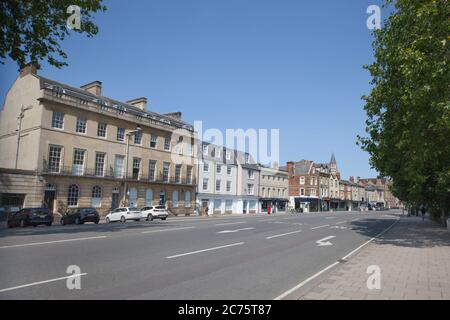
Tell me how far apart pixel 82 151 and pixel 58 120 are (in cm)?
393

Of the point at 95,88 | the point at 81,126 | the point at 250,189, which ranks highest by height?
the point at 95,88

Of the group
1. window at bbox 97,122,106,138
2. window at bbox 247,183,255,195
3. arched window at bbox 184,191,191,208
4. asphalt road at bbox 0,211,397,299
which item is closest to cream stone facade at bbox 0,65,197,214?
window at bbox 97,122,106,138

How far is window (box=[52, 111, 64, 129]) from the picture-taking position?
111 feet

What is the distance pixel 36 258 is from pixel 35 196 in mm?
23766

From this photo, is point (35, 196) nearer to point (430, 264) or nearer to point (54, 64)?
point (54, 64)

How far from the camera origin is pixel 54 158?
1314 inches

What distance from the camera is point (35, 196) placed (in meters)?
30.7

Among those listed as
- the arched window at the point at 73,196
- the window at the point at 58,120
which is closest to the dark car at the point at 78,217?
the arched window at the point at 73,196

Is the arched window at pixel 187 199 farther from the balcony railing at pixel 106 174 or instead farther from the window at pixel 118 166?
the window at pixel 118 166

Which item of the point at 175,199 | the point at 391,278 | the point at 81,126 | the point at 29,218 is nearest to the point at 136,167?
the point at 175,199

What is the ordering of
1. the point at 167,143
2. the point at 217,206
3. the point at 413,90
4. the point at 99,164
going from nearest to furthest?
1. the point at 413,90
2. the point at 99,164
3. the point at 167,143
4. the point at 217,206

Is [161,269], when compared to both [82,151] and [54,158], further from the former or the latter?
[82,151]

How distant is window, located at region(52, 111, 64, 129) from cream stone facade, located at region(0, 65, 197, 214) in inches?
3.8
